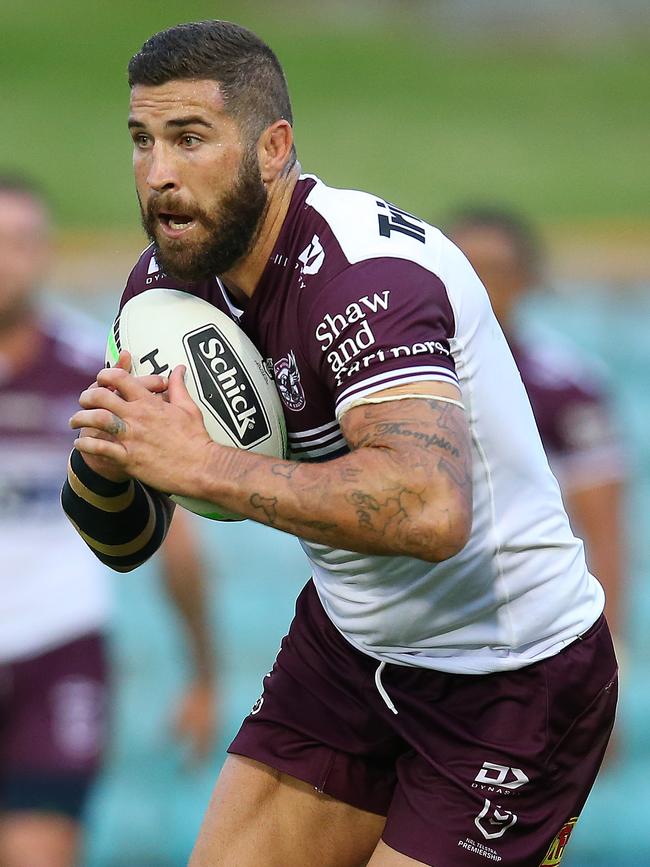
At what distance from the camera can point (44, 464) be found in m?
5.68

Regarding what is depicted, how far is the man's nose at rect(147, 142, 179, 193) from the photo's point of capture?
3.03 metres

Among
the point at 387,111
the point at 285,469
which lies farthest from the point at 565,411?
the point at 387,111

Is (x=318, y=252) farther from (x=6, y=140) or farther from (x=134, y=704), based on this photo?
(x=6, y=140)

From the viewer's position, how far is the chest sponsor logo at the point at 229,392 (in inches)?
121

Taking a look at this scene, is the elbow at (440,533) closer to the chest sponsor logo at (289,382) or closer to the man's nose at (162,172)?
the chest sponsor logo at (289,382)

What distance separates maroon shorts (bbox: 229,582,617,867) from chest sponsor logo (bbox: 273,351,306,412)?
65 cm

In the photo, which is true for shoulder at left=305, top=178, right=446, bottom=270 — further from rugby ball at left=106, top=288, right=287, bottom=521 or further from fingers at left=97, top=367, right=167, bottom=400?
fingers at left=97, top=367, right=167, bottom=400

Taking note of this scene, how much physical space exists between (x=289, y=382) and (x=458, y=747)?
873 mm

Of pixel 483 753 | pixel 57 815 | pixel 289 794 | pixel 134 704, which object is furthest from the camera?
pixel 134 704

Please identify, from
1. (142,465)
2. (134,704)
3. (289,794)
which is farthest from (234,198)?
(134,704)

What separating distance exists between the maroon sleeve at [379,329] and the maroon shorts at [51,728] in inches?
117

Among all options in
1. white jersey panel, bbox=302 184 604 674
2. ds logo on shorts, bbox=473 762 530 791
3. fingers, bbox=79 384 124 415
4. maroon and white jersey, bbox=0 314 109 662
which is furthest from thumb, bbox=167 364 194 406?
maroon and white jersey, bbox=0 314 109 662

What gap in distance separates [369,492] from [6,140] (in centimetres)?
1055

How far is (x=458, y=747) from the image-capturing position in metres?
3.24
